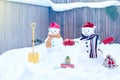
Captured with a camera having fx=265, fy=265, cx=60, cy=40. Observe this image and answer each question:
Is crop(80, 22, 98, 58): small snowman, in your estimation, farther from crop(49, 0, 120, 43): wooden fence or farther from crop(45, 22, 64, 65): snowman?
crop(49, 0, 120, 43): wooden fence

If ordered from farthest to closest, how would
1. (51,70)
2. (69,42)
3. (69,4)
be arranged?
(69,4) < (69,42) < (51,70)

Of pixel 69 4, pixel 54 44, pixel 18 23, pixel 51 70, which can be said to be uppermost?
pixel 69 4

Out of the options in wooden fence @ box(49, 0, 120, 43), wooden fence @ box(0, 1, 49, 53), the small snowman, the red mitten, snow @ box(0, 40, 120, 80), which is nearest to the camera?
snow @ box(0, 40, 120, 80)

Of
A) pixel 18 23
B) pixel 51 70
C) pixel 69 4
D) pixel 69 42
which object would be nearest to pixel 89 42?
pixel 69 42

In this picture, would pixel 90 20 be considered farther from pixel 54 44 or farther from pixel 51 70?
pixel 51 70

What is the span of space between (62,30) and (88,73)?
234 centimetres

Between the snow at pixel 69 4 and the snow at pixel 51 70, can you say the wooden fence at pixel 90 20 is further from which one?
the snow at pixel 51 70

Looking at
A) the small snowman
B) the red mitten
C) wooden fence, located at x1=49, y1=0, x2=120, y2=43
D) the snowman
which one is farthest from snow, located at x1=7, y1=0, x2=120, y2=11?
the small snowman

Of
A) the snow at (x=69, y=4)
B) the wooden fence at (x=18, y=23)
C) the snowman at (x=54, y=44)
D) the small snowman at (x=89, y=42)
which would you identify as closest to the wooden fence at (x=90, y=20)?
the snow at (x=69, y=4)

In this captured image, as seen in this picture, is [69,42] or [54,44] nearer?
[69,42]

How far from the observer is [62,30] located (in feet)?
14.9

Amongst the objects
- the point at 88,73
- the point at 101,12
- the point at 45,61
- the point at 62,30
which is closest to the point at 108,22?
the point at 101,12

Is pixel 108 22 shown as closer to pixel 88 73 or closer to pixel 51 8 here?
pixel 51 8

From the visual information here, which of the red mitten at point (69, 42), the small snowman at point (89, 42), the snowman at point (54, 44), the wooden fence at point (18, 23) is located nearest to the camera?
the small snowman at point (89, 42)
